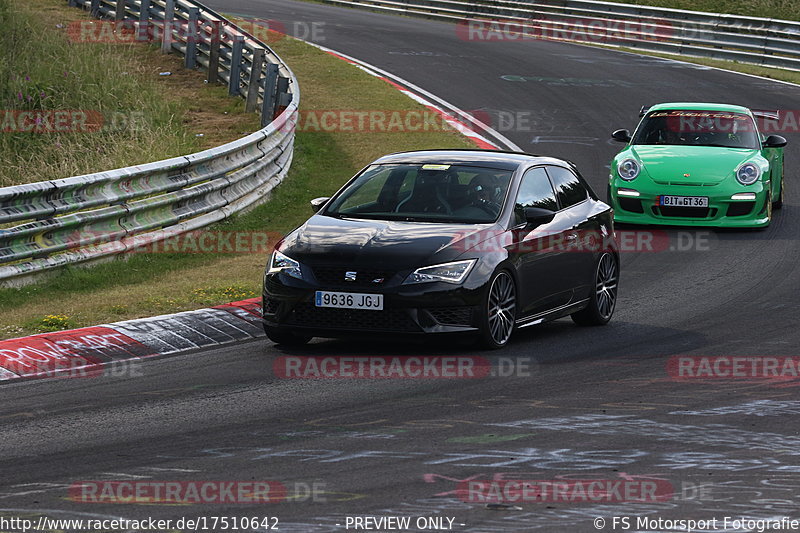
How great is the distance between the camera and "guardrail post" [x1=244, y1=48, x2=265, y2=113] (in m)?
22.8

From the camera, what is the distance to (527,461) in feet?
22.2

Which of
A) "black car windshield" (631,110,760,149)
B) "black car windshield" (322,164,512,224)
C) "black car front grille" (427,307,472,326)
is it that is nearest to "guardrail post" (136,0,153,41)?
"black car windshield" (631,110,760,149)

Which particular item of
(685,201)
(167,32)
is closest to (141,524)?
(685,201)

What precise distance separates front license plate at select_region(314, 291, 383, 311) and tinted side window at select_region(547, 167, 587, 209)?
2580 millimetres

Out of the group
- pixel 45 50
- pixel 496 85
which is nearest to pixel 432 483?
pixel 45 50

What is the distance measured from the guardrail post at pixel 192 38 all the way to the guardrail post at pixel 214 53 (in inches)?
23.3

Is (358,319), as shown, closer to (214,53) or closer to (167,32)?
(214,53)

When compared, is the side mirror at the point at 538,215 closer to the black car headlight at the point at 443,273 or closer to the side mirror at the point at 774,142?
the black car headlight at the point at 443,273

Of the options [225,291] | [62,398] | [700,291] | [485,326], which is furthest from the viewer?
[700,291]

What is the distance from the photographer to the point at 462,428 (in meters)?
7.59

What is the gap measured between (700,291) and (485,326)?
429cm

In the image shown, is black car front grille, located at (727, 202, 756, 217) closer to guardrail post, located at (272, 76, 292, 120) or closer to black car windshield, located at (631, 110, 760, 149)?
black car windshield, located at (631, 110, 760, 149)

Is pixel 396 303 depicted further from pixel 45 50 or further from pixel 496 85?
pixel 496 85

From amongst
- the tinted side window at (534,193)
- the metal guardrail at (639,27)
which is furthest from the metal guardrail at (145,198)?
the metal guardrail at (639,27)
